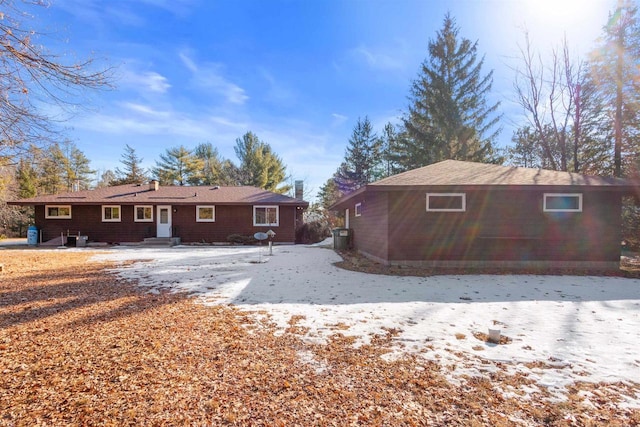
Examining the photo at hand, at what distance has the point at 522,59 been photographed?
49.1ft

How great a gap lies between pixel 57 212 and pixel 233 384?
18586mm

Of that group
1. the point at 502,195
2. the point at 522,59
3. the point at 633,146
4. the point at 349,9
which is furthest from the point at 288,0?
the point at 633,146

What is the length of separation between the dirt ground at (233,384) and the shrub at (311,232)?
13094mm

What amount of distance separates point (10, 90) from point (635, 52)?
20722 mm

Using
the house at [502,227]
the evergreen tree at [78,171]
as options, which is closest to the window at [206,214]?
the house at [502,227]

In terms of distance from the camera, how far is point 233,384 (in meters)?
2.36

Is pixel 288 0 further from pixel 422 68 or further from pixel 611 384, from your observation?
pixel 422 68

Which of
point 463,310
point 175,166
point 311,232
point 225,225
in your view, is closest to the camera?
point 463,310

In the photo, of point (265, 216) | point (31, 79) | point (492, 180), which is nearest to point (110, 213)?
point (265, 216)

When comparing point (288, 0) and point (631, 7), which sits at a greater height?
point (631, 7)

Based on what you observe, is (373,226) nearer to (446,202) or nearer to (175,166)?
(446,202)

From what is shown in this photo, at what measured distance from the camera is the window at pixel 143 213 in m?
15.5

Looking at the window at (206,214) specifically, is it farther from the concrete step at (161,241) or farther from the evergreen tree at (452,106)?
the evergreen tree at (452,106)

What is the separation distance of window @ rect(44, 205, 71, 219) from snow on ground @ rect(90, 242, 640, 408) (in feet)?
36.4
